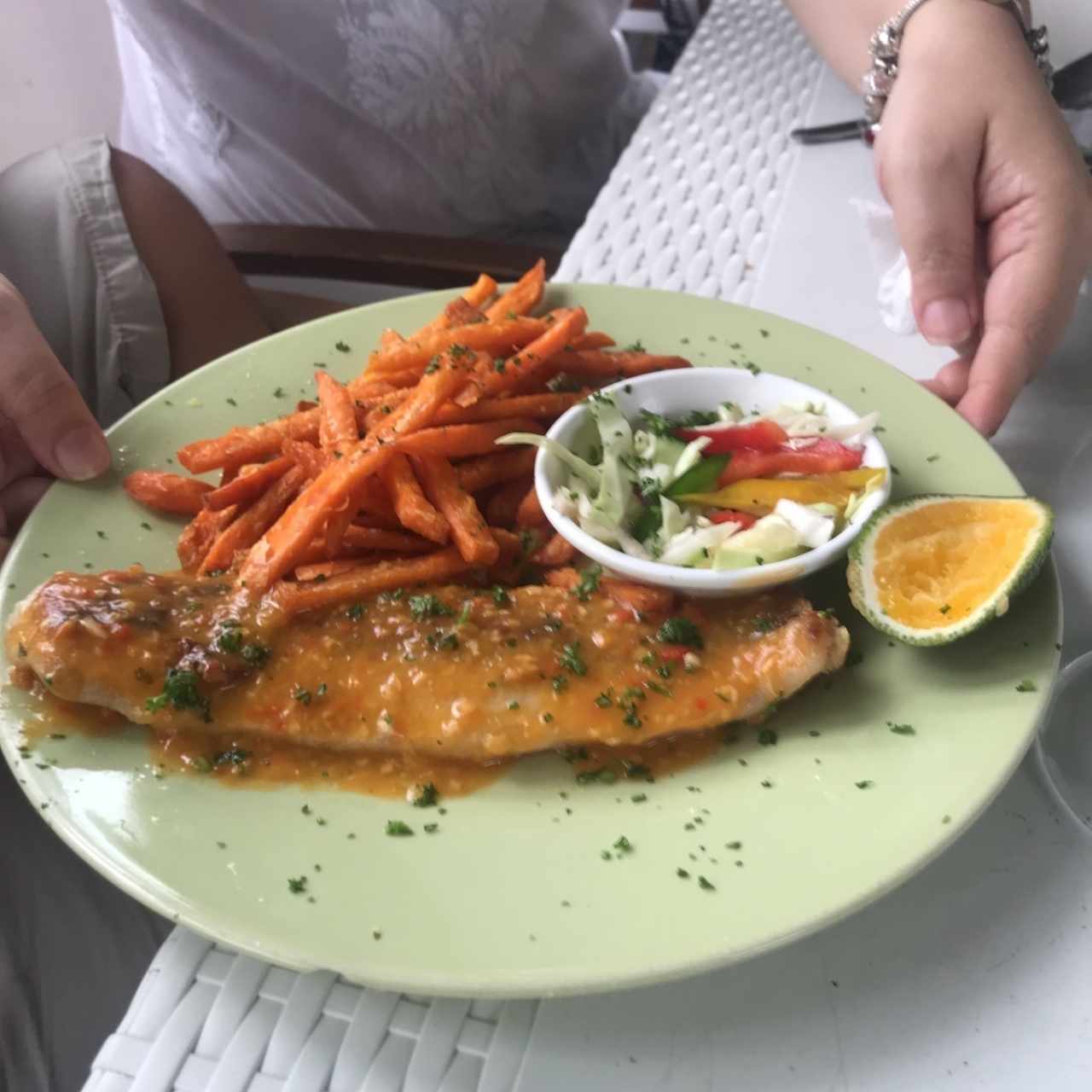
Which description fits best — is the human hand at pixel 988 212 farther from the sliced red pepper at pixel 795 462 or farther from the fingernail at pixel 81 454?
the fingernail at pixel 81 454

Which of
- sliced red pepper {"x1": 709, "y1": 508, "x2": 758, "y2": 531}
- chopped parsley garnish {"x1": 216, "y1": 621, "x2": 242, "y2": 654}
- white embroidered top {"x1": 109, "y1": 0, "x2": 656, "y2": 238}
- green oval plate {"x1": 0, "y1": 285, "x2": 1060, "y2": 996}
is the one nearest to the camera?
green oval plate {"x1": 0, "y1": 285, "x2": 1060, "y2": 996}

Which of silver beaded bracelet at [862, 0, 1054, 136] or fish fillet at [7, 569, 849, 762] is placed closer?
fish fillet at [7, 569, 849, 762]

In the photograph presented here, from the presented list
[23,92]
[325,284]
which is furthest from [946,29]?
[23,92]

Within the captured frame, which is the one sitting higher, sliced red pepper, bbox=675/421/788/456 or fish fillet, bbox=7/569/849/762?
sliced red pepper, bbox=675/421/788/456

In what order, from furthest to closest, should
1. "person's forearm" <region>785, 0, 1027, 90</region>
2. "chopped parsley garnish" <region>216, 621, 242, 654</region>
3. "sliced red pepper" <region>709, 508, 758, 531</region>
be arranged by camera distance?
"person's forearm" <region>785, 0, 1027, 90</region> < "sliced red pepper" <region>709, 508, 758, 531</region> < "chopped parsley garnish" <region>216, 621, 242, 654</region>

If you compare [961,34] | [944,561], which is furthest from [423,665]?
[961,34]

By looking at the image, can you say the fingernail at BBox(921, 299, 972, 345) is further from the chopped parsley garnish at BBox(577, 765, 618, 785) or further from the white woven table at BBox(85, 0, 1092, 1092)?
the chopped parsley garnish at BBox(577, 765, 618, 785)

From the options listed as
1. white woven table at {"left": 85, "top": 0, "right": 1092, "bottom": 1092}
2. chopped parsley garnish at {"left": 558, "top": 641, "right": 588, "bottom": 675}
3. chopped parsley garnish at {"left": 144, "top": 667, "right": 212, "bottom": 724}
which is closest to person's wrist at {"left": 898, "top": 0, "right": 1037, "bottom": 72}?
white woven table at {"left": 85, "top": 0, "right": 1092, "bottom": 1092}

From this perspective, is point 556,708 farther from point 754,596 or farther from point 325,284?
point 325,284
